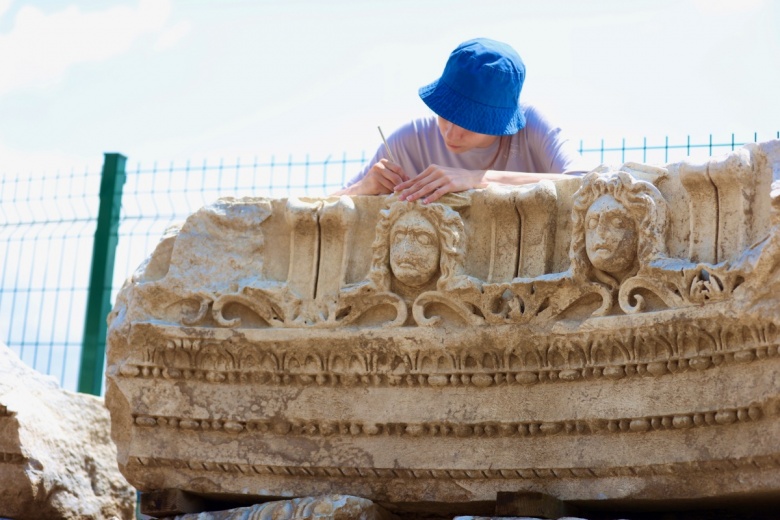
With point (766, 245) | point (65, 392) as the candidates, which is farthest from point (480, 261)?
point (65, 392)

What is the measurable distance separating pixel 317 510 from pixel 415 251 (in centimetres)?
107

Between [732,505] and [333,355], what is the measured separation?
5.31 feet

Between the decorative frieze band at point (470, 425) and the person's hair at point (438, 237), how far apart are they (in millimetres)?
562

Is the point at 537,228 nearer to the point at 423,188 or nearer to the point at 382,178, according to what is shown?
the point at 423,188

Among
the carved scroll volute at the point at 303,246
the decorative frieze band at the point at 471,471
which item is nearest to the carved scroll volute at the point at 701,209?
the decorative frieze band at the point at 471,471

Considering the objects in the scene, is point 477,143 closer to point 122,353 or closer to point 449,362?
point 449,362

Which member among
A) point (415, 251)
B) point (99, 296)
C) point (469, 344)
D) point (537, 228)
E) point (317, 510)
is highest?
point (537, 228)

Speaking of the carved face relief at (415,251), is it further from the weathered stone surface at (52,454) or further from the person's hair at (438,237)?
the weathered stone surface at (52,454)

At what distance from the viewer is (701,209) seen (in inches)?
171

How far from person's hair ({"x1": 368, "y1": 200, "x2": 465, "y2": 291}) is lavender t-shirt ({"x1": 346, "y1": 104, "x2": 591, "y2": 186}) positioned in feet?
1.30

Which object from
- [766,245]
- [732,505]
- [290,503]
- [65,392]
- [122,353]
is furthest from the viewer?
[65,392]

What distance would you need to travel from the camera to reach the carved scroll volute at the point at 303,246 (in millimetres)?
4902

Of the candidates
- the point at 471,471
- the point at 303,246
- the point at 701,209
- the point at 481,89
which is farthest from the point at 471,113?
the point at 471,471

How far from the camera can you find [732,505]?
14.5 ft
